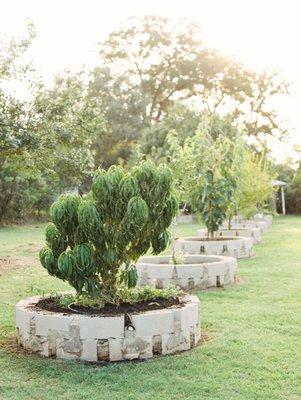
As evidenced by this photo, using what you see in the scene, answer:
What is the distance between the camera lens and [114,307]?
21.4ft

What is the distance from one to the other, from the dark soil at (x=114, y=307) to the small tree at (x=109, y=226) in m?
0.19

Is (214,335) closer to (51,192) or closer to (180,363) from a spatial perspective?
(180,363)

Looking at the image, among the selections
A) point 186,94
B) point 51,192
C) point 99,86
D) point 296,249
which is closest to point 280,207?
point 186,94

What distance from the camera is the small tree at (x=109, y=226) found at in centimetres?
624

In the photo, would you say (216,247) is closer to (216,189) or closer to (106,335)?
(216,189)

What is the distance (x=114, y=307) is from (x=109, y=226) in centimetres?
84

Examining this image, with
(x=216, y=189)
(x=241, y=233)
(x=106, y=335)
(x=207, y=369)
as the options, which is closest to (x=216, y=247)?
(x=216, y=189)

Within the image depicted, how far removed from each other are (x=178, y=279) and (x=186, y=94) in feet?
122

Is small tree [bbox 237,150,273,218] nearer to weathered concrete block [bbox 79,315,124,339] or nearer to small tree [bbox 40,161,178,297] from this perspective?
small tree [bbox 40,161,178,297]

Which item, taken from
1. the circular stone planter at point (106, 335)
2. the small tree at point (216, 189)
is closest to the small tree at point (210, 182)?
the small tree at point (216, 189)

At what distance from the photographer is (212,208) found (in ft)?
50.3

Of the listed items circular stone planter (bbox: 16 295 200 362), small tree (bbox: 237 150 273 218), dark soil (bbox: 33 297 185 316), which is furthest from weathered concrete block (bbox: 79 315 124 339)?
small tree (bbox: 237 150 273 218)

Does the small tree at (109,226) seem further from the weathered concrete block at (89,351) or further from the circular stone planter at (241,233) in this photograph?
the circular stone planter at (241,233)

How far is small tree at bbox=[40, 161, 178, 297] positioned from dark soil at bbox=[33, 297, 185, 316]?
187 mm
